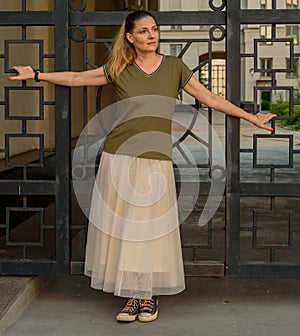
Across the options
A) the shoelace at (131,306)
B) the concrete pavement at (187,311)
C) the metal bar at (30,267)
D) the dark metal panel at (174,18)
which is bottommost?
the concrete pavement at (187,311)

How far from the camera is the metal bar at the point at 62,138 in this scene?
374 cm

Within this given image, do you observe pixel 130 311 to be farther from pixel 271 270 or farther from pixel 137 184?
pixel 271 270

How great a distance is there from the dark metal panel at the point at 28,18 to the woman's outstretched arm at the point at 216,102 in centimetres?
90

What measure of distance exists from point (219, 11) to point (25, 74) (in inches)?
45.4

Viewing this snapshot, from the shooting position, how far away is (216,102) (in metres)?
3.54

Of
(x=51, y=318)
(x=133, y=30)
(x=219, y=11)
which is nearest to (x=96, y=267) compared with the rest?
(x=51, y=318)

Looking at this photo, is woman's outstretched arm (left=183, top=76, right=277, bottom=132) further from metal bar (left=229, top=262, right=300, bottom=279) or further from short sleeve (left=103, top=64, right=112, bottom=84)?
metal bar (left=229, top=262, right=300, bottom=279)

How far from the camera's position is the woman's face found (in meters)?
3.35

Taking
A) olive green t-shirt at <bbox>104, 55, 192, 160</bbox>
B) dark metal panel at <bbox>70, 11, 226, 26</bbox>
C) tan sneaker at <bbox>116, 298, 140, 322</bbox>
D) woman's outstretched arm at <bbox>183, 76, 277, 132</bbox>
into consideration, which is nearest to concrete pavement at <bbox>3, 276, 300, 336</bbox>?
tan sneaker at <bbox>116, 298, 140, 322</bbox>

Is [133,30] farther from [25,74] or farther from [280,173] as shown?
[280,173]

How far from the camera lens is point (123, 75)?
346cm

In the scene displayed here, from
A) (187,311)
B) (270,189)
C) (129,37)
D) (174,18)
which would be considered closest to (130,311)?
(187,311)

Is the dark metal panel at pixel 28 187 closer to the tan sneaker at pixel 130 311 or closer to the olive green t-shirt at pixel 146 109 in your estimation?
the olive green t-shirt at pixel 146 109

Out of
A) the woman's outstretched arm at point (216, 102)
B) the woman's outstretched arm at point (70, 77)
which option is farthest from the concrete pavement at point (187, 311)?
the woman's outstretched arm at point (70, 77)
